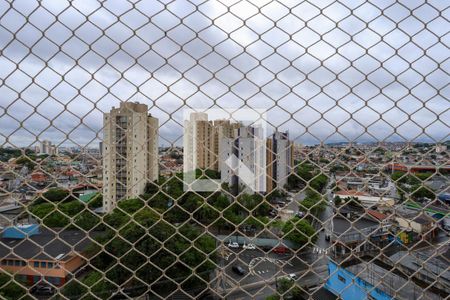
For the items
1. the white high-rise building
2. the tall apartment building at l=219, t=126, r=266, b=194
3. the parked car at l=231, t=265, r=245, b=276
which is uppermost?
the white high-rise building

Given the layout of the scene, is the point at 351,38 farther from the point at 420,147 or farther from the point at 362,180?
the point at 362,180

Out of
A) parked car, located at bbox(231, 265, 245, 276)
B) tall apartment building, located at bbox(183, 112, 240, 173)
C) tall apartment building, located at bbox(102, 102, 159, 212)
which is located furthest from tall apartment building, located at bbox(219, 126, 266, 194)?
parked car, located at bbox(231, 265, 245, 276)

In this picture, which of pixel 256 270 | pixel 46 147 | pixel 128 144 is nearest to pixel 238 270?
pixel 256 270

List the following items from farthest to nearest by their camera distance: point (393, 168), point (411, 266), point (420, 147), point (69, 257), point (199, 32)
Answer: point (411, 266)
point (69, 257)
point (393, 168)
point (420, 147)
point (199, 32)

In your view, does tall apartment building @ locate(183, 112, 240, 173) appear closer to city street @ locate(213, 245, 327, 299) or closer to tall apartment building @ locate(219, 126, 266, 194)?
tall apartment building @ locate(219, 126, 266, 194)

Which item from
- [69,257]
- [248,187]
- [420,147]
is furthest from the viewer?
[69,257]

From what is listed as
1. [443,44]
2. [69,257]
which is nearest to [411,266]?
[443,44]

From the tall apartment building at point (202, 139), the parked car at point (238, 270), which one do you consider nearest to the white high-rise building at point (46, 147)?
the tall apartment building at point (202, 139)
